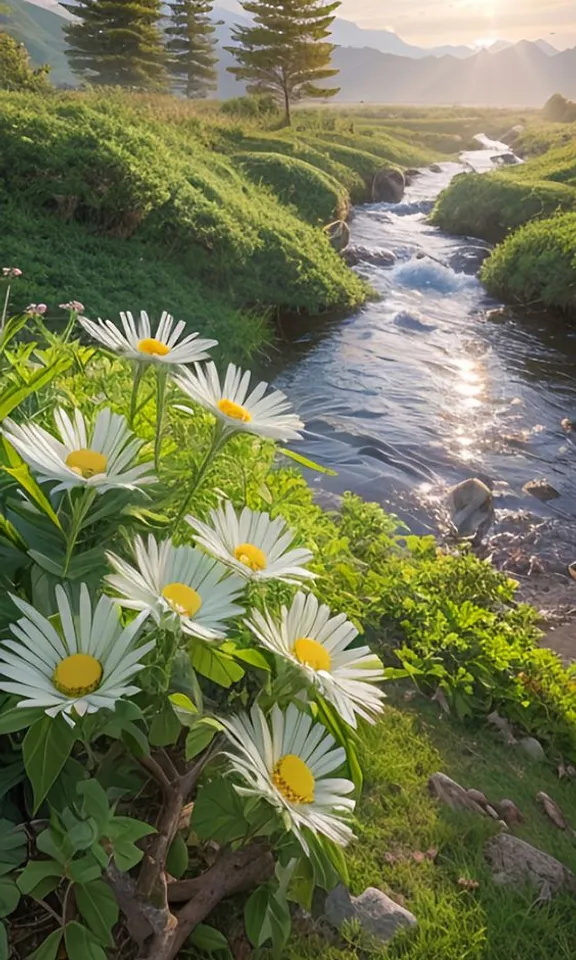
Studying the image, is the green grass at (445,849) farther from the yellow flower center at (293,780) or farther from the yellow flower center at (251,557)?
the yellow flower center at (251,557)

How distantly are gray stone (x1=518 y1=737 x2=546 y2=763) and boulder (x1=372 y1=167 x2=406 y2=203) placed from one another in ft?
60.0

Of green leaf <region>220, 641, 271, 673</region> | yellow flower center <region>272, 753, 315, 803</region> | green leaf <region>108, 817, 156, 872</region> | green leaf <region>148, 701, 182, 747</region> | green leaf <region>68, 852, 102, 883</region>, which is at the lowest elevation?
green leaf <region>68, 852, 102, 883</region>

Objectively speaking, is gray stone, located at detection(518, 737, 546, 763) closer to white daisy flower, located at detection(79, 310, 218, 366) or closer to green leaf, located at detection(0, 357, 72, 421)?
white daisy flower, located at detection(79, 310, 218, 366)

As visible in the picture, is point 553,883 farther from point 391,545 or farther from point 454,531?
point 454,531

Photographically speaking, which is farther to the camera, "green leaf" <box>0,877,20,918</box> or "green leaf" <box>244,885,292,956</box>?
"green leaf" <box>244,885,292,956</box>

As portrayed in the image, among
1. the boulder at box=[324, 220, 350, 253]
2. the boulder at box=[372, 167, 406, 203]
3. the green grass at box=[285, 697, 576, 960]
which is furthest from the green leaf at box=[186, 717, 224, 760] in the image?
the boulder at box=[372, 167, 406, 203]

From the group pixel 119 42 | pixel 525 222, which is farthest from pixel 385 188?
pixel 119 42

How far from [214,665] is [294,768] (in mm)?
213

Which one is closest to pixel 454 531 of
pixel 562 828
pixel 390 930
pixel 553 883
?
pixel 562 828

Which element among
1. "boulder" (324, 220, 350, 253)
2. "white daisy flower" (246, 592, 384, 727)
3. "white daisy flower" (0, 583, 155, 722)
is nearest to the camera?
"white daisy flower" (0, 583, 155, 722)

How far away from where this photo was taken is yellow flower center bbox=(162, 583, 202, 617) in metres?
0.88

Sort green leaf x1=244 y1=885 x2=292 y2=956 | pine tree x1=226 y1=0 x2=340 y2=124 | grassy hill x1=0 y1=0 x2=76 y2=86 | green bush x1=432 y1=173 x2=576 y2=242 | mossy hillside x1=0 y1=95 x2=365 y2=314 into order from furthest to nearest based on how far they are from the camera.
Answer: grassy hill x1=0 y1=0 x2=76 y2=86 → pine tree x1=226 y1=0 x2=340 y2=124 → green bush x1=432 y1=173 x2=576 y2=242 → mossy hillside x1=0 y1=95 x2=365 y2=314 → green leaf x1=244 y1=885 x2=292 y2=956

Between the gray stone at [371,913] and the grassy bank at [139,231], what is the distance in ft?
17.9

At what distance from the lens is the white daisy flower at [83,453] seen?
3.14 feet
